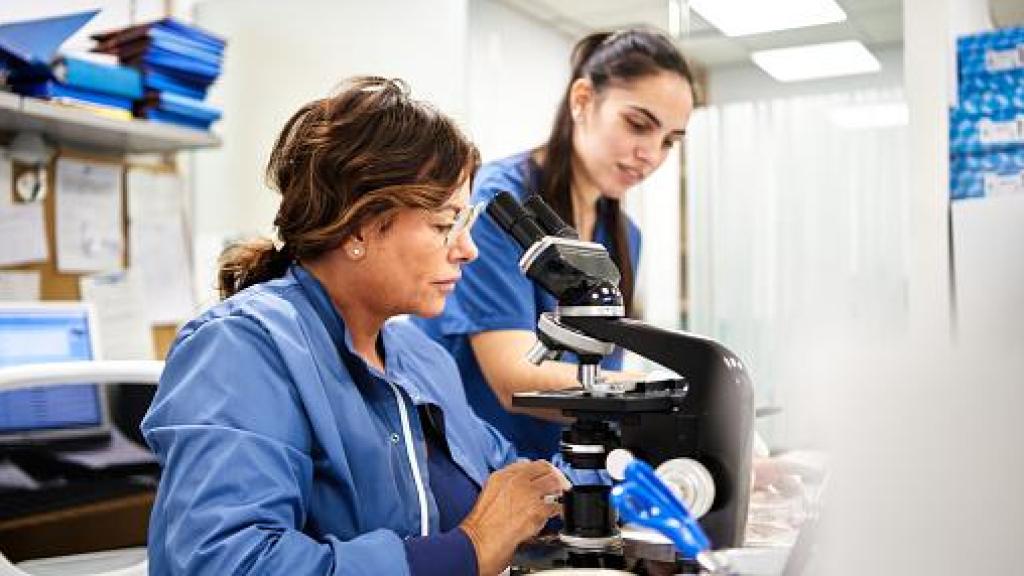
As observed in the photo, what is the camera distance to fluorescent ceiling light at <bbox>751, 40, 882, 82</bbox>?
255 centimetres

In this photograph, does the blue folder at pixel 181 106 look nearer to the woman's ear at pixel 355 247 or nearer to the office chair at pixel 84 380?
the office chair at pixel 84 380

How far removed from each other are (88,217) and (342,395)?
1.62 metres

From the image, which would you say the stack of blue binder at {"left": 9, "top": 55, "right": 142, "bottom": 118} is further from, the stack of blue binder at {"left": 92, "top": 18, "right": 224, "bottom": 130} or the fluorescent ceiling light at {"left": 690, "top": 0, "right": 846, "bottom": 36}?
the fluorescent ceiling light at {"left": 690, "top": 0, "right": 846, "bottom": 36}

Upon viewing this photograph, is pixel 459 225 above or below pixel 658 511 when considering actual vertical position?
above

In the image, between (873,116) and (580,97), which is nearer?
(580,97)

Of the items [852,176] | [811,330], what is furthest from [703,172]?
[811,330]

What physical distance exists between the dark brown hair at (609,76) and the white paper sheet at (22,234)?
127cm

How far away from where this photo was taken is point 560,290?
2.86 feet

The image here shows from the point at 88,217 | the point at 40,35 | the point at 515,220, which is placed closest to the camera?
the point at 515,220

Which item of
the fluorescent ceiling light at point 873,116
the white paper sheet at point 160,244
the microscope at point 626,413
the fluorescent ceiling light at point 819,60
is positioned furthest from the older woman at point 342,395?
the fluorescent ceiling light at point 873,116

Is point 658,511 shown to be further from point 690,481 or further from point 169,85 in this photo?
point 169,85

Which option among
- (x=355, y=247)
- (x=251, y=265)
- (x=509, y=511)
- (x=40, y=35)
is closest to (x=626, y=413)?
(x=509, y=511)

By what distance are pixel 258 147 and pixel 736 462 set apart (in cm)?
224

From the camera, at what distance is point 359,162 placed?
1074 mm
